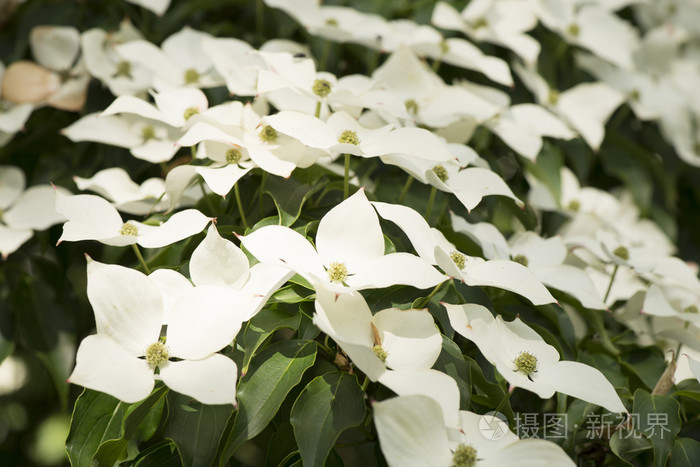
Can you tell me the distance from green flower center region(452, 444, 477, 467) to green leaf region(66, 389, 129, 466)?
0.34 metres

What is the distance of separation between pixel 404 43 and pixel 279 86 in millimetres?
308

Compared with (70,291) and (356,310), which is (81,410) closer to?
(356,310)

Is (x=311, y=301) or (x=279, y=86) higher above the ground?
(x=279, y=86)

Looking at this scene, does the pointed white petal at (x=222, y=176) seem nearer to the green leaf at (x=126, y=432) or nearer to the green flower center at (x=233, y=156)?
the green flower center at (x=233, y=156)

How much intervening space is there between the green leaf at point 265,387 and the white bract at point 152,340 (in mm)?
52

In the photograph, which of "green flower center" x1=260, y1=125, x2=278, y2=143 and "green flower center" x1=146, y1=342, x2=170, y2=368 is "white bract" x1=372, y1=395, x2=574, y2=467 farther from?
"green flower center" x1=260, y1=125, x2=278, y2=143

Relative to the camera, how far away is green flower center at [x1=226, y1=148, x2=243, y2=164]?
813mm

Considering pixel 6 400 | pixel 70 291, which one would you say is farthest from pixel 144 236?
pixel 6 400

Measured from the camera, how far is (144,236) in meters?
0.74

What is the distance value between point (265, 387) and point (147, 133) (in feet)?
1.72

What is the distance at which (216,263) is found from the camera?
0.70 m

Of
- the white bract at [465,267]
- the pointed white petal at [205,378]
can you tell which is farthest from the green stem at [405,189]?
the pointed white petal at [205,378]

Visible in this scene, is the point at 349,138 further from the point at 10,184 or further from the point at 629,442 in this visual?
the point at 10,184

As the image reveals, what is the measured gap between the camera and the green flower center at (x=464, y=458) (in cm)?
59
